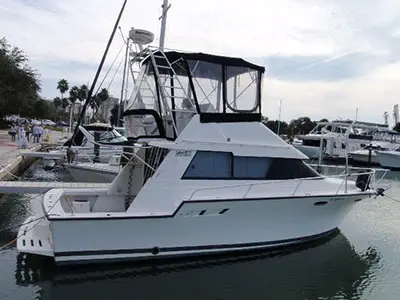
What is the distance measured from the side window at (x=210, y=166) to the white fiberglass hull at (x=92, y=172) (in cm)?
783

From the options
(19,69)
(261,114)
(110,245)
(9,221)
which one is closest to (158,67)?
(261,114)

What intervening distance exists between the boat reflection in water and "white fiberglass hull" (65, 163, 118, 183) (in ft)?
25.5

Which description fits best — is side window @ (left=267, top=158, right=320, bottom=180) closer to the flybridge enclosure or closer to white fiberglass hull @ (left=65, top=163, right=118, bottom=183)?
the flybridge enclosure

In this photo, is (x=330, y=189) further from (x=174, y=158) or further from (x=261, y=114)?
(x=174, y=158)

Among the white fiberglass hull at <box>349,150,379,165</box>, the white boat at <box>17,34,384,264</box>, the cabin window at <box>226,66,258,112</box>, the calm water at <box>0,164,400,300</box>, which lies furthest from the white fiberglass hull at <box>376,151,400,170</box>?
the cabin window at <box>226,66,258,112</box>

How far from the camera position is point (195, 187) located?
28.6 ft

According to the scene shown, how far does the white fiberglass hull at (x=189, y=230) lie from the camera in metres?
7.96

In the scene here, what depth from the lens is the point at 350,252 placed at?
10422mm

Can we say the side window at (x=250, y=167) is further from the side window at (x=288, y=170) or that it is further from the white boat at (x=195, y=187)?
the side window at (x=288, y=170)

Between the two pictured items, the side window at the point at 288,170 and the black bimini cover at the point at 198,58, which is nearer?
the black bimini cover at the point at 198,58

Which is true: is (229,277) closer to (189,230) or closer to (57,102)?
(189,230)

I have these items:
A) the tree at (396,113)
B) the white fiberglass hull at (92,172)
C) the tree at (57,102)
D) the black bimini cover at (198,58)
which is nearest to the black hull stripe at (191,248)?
the black bimini cover at (198,58)

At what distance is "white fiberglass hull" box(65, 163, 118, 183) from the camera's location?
16344 mm

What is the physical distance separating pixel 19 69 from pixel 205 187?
36034 millimetres
